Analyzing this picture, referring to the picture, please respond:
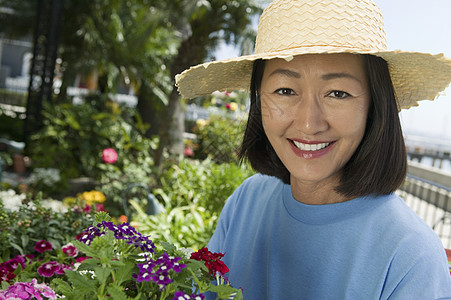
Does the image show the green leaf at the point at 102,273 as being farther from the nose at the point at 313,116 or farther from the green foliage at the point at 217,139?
the green foliage at the point at 217,139

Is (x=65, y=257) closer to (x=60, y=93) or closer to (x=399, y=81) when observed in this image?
(x=399, y=81)

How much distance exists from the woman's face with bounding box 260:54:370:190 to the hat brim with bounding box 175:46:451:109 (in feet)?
0.21

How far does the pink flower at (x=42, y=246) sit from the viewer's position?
5.98 ft

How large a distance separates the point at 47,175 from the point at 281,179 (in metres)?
6.04

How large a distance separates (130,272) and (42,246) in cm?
125

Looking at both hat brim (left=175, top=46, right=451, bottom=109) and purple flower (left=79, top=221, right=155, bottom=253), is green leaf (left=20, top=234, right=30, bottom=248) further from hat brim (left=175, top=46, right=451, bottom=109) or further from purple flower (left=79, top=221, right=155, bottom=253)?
purple flower (left=79, top=221, right=155, bottom=253)

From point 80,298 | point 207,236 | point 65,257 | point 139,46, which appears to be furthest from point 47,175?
point 80,298

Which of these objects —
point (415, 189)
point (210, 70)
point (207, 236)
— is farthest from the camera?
point (415, 189)

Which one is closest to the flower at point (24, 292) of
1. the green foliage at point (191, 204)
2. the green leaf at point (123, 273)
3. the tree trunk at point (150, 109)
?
the green leaf at point (123, 273)

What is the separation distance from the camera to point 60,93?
999cm

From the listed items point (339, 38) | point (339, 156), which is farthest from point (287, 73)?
point (339, 156)

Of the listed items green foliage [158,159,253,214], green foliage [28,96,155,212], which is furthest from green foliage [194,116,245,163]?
green foliage [158,159,253,214]

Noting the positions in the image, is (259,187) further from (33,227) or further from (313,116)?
(33,227)

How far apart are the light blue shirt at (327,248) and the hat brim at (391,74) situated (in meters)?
0.36
